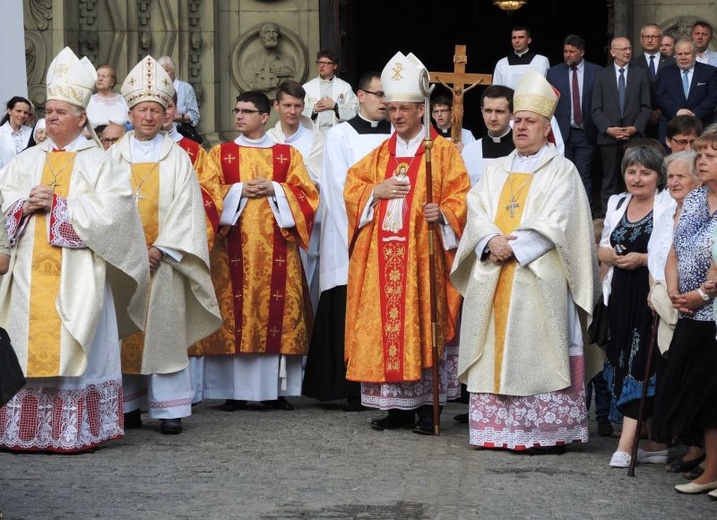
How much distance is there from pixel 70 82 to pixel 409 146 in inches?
80.0

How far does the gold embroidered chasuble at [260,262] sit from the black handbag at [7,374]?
3.87m

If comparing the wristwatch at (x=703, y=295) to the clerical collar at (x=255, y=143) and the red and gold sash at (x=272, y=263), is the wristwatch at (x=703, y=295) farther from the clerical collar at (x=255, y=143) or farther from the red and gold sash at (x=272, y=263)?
the clerical collar at (x=255, y=143)

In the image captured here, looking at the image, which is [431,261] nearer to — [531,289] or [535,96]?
[531,289]

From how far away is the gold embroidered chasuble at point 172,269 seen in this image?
966 cm

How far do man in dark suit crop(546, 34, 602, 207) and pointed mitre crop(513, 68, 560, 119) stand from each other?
18.3ft

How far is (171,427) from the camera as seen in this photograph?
949 cm

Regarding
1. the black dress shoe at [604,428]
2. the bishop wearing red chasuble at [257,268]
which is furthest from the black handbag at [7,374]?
the black dress shoe at [604,428]

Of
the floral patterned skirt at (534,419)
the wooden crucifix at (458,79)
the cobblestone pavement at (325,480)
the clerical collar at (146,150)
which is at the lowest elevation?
the cobblestone pavement at (325,480)

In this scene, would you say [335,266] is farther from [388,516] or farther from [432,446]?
[388,516]

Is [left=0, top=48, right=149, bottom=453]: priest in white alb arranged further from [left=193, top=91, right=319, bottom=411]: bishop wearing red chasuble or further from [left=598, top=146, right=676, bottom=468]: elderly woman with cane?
[left=598, top=146, right=676, bottom=468]: elderly woman with cane

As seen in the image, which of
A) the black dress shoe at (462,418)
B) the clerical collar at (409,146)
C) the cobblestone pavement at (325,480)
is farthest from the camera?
the black dress shoe at (462,418)

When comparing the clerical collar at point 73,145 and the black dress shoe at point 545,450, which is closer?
the black dress shoe at point 545,450

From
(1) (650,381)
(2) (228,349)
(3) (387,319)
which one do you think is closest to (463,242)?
(3) (387,319)

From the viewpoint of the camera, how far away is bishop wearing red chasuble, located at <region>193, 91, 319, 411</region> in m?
10.6
